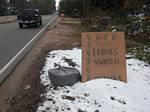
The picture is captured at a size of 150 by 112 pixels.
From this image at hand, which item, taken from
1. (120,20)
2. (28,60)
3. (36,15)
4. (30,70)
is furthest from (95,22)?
(30,70)

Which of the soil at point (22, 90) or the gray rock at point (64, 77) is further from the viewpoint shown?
the gray rock at point (64, 77)

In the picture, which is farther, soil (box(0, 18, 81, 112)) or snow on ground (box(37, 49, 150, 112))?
soil (box(0, 18, 81, 112))

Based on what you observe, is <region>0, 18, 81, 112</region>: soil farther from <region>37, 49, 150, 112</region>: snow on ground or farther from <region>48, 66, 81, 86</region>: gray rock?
<region>48, 66, 81, 86</region>: gray rock

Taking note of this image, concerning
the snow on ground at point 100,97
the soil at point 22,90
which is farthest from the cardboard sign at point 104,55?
the soil at point 22,90

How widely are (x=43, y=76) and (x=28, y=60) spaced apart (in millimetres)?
3587

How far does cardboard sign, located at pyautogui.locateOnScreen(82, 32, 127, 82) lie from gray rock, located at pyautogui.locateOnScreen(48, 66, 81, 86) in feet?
1.06

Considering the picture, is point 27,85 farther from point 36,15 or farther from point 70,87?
point 36,15

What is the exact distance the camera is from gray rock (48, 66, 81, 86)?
7.19 meters

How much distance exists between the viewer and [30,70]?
9891 mm

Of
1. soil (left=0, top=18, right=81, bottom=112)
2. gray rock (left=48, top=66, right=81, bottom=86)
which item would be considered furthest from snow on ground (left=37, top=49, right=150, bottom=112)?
soil (left=0, top=18, right=81, bottom=112)

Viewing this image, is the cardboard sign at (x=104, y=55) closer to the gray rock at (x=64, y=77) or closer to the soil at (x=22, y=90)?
the gray rock at (x=64, y=77)

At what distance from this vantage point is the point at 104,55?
769 cm

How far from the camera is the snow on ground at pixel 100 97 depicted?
19.9ft

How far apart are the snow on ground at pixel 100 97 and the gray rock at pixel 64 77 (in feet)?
0.38
